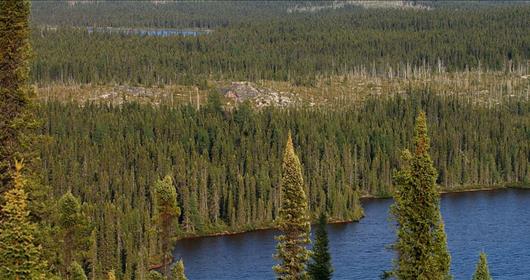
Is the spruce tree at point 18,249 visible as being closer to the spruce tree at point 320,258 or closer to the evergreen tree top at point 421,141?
the evergreen tree top at point 421,141

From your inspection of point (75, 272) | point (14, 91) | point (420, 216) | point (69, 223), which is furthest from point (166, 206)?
point (420, 216)

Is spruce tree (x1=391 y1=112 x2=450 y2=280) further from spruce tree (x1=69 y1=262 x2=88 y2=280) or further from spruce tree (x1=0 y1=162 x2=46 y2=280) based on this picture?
spruce tree (x1=69 y1=262 x2=88 y2=280)

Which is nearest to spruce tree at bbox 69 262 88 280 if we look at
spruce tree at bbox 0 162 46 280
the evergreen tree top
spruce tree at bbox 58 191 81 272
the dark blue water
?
spruce tree at bbox 58 191 81 272

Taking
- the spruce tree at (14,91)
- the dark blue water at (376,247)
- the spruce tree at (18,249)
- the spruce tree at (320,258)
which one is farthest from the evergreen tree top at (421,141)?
the dark blue water at (376,247)

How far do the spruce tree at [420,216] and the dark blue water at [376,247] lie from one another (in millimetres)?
68463

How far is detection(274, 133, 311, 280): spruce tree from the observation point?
5841 centimetres

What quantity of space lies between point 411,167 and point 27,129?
17.7 m

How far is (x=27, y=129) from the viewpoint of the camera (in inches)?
1825

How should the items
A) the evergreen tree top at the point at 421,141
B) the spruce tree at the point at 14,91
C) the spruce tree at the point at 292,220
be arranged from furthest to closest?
the spruce tree at the point at 292,220
the evergreen tree top at the point at 421,141
the spruce tree at the point at 14,91

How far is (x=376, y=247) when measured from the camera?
147 m

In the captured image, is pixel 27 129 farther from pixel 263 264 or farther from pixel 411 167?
pixel 263 264

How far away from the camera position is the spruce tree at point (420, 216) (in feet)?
155

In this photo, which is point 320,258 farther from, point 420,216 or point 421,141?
point 421,141

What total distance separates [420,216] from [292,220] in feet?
43.6
